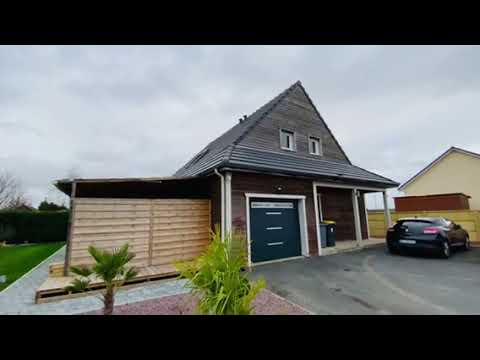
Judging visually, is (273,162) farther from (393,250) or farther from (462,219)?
(462,219)

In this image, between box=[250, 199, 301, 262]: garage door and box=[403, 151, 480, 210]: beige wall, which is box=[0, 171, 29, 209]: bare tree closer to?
box=[250, 199, 301, 262]: garage door

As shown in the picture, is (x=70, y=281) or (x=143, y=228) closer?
(x=70, y=281)

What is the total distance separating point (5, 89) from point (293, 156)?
8422 millimetres

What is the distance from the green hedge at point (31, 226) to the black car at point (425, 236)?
1901cm

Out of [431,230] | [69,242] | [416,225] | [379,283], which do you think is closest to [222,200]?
[69,242]

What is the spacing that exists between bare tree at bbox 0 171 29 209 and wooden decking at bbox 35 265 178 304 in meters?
27.7

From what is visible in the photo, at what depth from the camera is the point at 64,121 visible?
9539 millimetres

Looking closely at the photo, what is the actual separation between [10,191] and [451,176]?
42.5 meters

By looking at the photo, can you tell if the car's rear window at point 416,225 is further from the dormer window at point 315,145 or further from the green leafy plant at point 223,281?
the green leafy plant at point 223,281

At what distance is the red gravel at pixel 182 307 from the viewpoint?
360cm

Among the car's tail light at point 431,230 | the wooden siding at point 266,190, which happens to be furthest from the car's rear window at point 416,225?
the wooden siding at point 266,190

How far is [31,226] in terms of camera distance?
1366 cm
